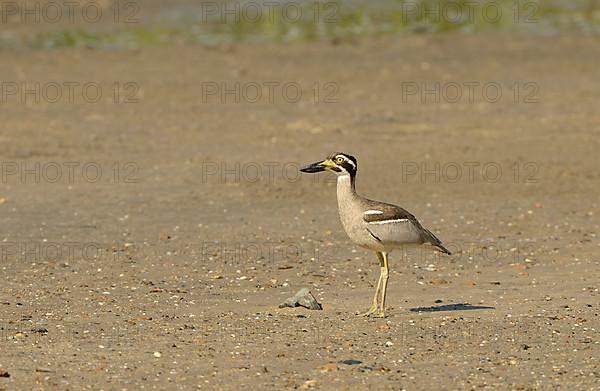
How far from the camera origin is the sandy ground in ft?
29.5

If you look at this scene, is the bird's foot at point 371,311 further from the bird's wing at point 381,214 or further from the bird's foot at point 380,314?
the bird's wing at point 381,214

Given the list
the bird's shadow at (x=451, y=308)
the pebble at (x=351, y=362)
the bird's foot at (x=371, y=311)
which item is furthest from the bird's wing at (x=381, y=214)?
the pebble at (x=351, y=362)

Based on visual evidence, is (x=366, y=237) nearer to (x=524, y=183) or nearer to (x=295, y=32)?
(x=524, y=183)

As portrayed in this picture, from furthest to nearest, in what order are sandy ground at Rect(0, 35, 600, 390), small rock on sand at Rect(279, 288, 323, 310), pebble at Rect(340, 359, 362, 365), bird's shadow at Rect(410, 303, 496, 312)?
1. bird's shadow at Rect(410, 303, 496, 312)
2. small rock on sand at Rect(279, 288, 323, 310)
3. sandy ground at Rect(0, 35, 600, 390)
4. pebble at Rect(340, 359, 362, 365)

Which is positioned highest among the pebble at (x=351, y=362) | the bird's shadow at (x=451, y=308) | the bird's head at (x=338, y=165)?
the bird's head at (x=338, y=165)

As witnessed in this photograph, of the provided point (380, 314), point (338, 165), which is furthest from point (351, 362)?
point (338, 165)

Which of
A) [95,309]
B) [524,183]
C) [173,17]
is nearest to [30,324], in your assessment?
[95,309]

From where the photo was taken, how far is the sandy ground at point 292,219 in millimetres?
8977

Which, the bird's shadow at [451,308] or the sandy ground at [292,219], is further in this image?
the bird's shadow at [451,308]

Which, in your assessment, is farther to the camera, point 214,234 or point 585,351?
point 214,234

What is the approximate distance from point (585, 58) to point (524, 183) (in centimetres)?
944

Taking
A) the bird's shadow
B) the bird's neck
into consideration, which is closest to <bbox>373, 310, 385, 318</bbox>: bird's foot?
the bird's shadow

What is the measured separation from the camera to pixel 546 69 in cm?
2427

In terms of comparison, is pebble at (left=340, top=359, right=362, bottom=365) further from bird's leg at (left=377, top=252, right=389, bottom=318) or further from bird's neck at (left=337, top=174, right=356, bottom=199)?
bird's neck at (left=337, top=174, right=356, bottom=199)
